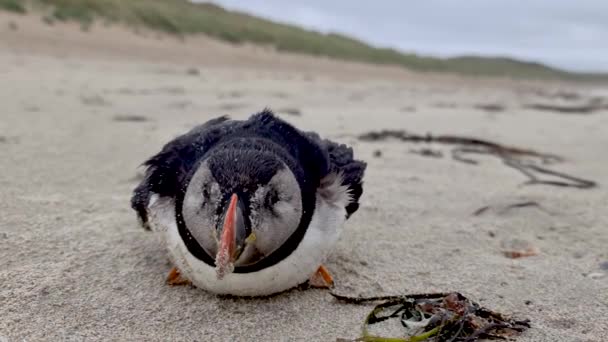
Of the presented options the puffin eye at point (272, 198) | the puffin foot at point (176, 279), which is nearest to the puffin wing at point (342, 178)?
the puffin eye at point (272, 198)

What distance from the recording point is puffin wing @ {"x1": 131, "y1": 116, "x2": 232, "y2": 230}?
251 centimetres

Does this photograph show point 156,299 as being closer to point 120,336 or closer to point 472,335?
point 120,336

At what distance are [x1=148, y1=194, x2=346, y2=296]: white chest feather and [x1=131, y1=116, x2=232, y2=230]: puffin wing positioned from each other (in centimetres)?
6

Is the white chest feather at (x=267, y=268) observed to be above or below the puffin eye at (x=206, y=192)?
below

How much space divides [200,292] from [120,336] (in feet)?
1.45

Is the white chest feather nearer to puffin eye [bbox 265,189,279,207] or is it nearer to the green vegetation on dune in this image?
puffin eye [bbox 265,189,279,207]

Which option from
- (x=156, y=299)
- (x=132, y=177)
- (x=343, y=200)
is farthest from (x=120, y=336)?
(x=132, y=177)

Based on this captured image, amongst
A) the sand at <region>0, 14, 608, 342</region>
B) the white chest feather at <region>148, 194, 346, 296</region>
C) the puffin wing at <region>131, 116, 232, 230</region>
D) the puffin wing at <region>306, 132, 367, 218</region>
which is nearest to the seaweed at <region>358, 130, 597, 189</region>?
the sand at <region>0, 14, 608, 342</region>

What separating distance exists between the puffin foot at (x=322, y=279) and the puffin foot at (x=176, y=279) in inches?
20.4

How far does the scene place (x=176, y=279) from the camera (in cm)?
266

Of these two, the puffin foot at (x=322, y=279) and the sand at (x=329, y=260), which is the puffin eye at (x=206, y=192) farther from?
the puffin foot at (x=322, y=279)

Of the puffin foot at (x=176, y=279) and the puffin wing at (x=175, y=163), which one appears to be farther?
the puffin foot at (x=176, y=279)

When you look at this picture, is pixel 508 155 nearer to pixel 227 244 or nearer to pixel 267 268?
pixel 267 268

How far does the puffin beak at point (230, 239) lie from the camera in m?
2.02
